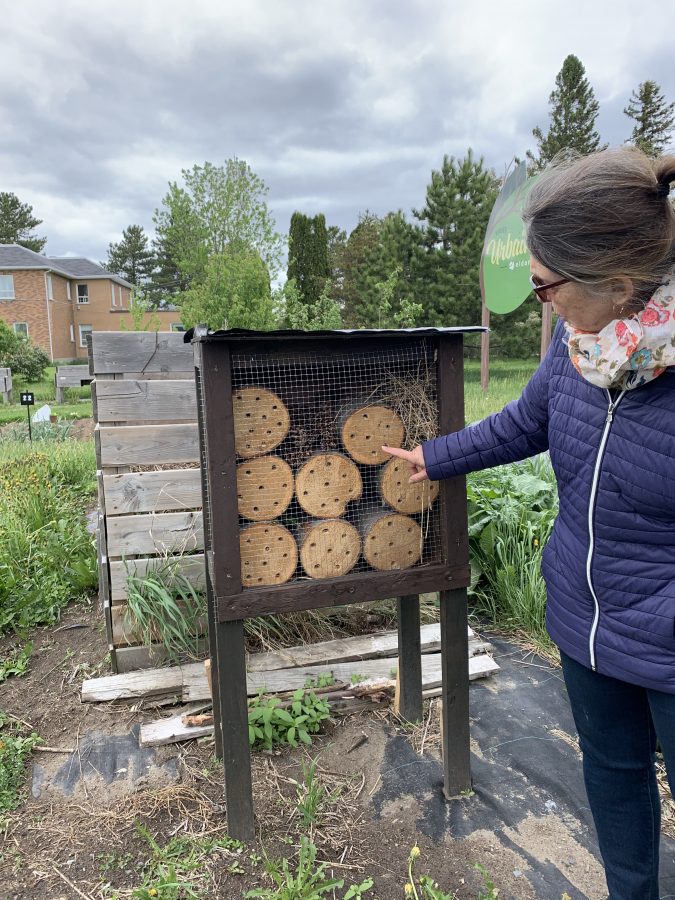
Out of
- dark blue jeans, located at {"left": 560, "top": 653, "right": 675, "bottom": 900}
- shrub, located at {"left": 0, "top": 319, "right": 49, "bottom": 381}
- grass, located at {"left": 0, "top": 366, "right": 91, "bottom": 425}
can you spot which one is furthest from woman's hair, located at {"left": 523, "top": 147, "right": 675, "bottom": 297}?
shrub, located at {"left": 0, "top": 319, "right": 49, "bottom": 381}

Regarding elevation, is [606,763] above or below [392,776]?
above

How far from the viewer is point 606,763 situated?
151 centimetres

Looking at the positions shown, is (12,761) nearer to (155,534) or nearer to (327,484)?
(155,534)

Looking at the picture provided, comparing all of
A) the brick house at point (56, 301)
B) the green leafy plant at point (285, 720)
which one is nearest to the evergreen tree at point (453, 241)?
the brick house at point (56, 301)

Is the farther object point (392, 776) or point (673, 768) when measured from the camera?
point (392, 776)

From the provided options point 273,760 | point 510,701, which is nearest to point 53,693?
point 273,760

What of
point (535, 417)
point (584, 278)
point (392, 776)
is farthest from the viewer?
point (392, 776)

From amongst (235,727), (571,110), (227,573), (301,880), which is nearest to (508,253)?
(227,573)

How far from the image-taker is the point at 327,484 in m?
1.93

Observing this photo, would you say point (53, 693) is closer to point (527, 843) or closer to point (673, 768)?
point (527, 843)

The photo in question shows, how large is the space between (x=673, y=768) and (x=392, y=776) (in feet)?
3.89

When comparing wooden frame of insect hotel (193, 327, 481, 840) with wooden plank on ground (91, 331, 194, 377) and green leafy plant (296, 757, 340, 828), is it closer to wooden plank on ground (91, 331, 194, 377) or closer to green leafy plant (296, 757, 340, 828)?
green leafy plant (296, 757, 340, 828)

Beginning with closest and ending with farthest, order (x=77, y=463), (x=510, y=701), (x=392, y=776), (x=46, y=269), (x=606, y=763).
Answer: (x=606, y=763) → (x=392, y=776) → (x=510, y=701) → (x=77, y=463) → (x=46, y=269)

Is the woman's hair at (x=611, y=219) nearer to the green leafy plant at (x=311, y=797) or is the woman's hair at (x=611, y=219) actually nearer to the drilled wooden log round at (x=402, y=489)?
the drilled wooden log round at (x=402, y=489)
